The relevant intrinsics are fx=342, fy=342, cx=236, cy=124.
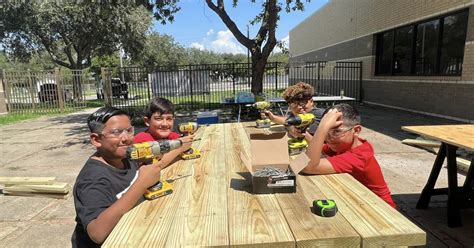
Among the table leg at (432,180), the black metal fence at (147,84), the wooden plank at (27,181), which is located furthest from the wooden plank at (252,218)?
the black metal fence at (147,84)

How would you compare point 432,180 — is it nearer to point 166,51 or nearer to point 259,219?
point 259,219

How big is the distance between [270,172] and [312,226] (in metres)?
0.49

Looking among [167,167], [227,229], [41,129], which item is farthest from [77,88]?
[227,229]

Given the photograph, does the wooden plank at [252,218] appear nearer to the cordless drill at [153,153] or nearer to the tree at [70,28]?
the cordless drill at [153,153]

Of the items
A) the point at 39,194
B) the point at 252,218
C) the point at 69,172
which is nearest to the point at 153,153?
the point at 252,218

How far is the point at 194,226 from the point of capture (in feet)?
4.86

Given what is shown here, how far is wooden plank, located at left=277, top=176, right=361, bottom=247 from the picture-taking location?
4.40 feet

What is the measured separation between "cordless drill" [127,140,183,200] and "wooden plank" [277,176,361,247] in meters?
0.62

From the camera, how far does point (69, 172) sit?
6172 mm

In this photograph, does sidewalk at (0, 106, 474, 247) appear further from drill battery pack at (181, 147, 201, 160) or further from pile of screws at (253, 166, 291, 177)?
pile of screws at (253, 166, 291, 177)

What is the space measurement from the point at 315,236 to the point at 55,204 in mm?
4327

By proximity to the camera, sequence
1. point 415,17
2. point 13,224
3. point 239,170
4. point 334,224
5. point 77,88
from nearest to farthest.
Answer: point 334,224, point 239,170, point 13,224, point 415,17, point 77,88

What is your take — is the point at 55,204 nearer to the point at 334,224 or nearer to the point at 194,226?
the point at 194,226

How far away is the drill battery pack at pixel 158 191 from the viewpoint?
182 cm
